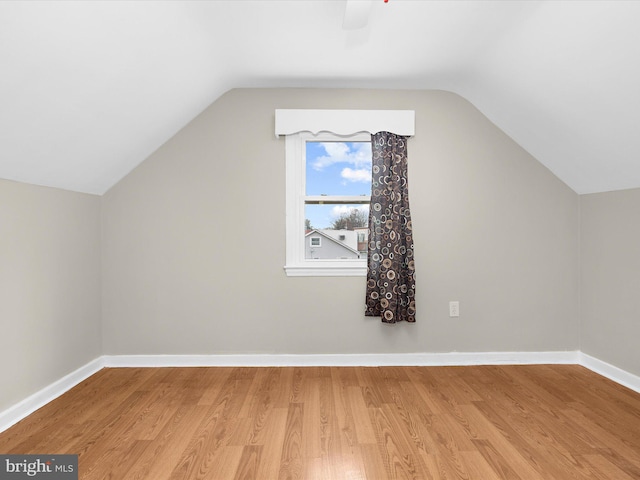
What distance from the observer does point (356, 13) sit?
7.47 ft

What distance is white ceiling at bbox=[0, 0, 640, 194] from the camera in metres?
1.99

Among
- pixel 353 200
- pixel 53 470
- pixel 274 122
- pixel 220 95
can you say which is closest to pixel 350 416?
pixel 53 470

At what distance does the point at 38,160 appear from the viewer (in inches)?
98.0

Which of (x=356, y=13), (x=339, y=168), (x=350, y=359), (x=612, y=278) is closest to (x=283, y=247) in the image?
(x=339, y=168)

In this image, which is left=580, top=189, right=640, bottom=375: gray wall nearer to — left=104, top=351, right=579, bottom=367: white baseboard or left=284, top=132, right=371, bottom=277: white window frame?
left=104, top=351, right=579, bottom=367: white baseboard

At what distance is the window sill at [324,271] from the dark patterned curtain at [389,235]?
0.10 metres

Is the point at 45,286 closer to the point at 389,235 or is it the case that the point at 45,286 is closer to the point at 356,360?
the point at 356,360

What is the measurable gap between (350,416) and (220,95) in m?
2.62

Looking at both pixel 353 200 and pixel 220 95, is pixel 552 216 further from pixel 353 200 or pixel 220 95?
pixel 220 95

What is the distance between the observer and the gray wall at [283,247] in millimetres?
3568

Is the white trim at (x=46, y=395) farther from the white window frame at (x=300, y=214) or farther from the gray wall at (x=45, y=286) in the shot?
the white window frame at (x=300, y=214)

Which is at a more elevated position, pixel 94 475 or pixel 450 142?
pixel 450 142

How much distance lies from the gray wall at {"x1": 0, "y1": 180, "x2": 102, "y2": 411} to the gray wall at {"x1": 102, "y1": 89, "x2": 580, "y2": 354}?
0.21 metres

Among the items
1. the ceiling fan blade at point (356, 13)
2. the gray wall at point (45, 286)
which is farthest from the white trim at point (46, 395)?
the ceiling fan blade at point (356, 13)
